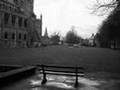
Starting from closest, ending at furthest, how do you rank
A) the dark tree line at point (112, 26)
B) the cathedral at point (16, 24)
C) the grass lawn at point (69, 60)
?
the grass lawn at point (69, 60), the dark tree line at point (112, 26), the cathedral at point (16, 24)

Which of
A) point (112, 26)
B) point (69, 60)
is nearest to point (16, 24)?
point (112, 26)

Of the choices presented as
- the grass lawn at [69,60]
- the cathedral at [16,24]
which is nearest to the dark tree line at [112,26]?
the grass lawn at [69,60]

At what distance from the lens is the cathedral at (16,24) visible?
50969 mm

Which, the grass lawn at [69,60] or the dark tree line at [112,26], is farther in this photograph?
the dark tree line at [112,26]

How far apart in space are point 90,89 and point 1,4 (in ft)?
160

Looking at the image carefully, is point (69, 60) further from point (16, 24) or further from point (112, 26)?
point (16, 24)

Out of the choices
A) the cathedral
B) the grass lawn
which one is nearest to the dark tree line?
the grass lawn

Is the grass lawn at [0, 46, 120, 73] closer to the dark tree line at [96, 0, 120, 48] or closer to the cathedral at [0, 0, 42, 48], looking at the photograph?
the dark tree line at [96, 0, 120, 48]

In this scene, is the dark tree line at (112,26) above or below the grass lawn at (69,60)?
above

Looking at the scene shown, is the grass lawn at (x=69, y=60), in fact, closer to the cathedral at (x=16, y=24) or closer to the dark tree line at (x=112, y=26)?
the dark tree line at (x=112, y=26)

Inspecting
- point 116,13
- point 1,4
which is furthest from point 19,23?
point 116,13

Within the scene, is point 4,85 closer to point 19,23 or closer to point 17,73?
point 17,73

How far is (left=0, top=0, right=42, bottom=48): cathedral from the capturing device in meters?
51.0

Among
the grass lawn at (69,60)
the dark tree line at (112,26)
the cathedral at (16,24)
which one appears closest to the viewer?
the grass lawn at (69,60)
